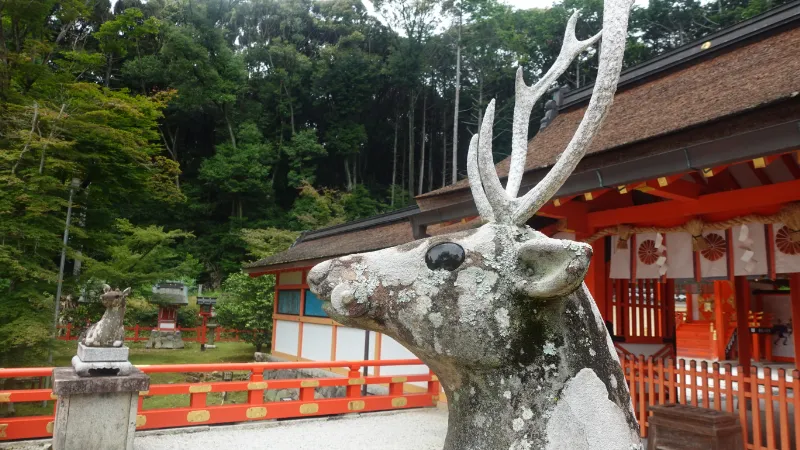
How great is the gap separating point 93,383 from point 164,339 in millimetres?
17631

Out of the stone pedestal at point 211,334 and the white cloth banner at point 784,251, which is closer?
the white cloth banner at point 784,251

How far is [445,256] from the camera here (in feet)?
4.88

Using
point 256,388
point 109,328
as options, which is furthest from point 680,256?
point 109,328

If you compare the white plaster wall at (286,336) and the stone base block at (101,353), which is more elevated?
the stone base block at (101,353)

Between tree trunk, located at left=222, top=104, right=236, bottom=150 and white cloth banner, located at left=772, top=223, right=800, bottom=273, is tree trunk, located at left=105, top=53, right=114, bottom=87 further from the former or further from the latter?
white cloth banner, located at left=772, top=223, right=800, bottom=273

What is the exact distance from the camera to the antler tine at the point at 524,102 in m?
1.71

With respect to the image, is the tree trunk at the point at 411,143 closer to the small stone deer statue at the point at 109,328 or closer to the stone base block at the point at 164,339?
the stone base block at the point at 164,339

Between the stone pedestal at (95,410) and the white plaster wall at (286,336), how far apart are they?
879cm

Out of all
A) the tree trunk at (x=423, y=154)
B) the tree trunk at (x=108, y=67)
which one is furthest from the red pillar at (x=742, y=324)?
the tree trunk at (x=108, y=67)

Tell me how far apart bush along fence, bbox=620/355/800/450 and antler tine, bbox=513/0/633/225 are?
3441 millimetres

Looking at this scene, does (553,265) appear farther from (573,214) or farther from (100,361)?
(100,361)

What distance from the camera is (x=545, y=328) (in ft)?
4.74

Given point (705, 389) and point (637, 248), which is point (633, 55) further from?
point (705, 389)

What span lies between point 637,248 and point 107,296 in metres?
6.33
